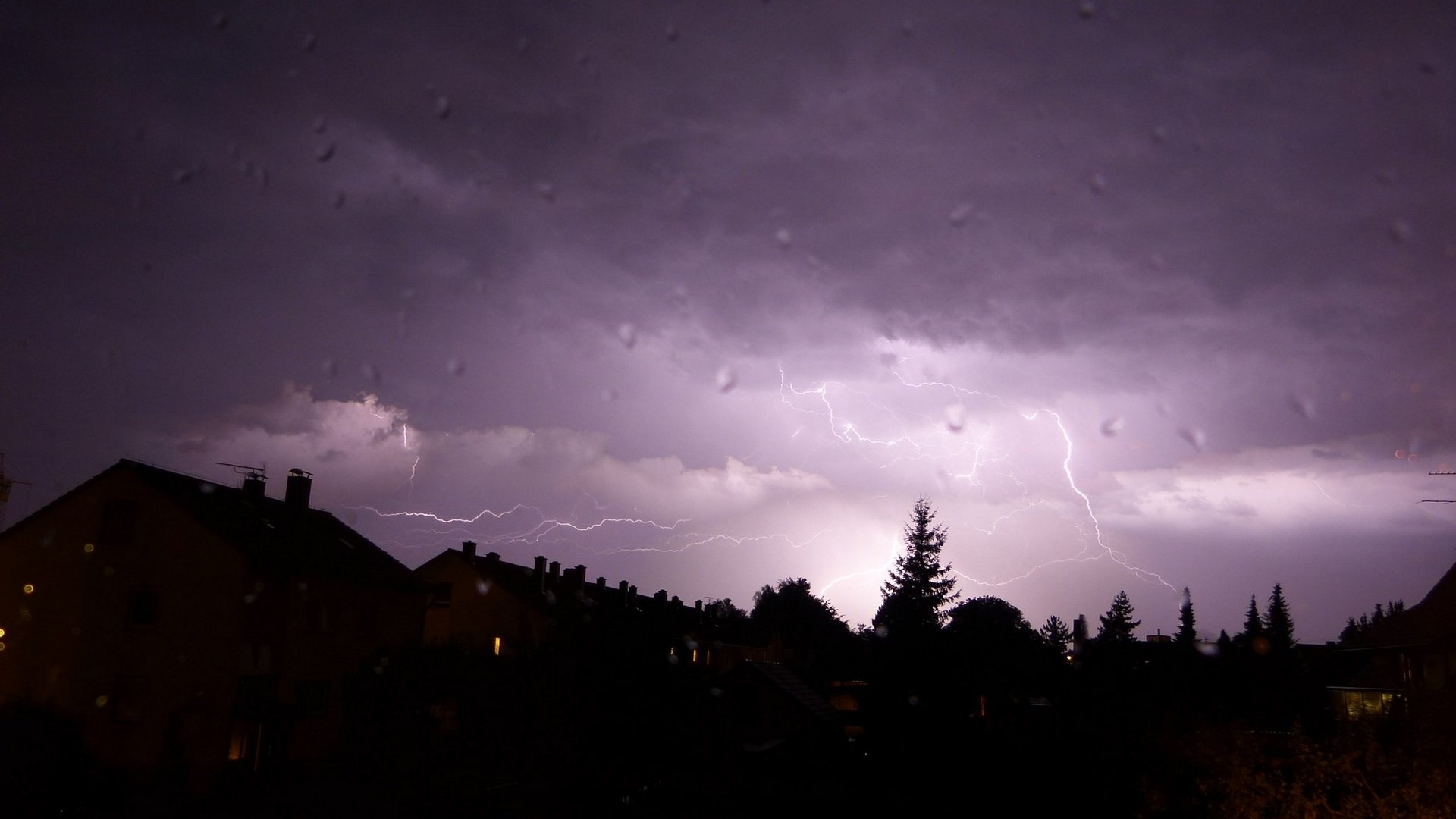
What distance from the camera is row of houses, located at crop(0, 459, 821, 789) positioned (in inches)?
962

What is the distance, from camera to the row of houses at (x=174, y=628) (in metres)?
24.4

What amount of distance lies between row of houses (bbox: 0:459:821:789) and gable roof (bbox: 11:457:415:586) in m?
0.09

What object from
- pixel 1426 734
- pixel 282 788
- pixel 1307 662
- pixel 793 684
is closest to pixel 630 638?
pixel 1426 734

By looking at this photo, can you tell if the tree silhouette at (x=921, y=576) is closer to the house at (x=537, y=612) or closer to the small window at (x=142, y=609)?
the house at (x=537, y=612)

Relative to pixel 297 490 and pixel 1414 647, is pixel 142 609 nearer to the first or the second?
pixel 297 490

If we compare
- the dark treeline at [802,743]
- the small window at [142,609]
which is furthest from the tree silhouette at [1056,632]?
the small window at [142,609]

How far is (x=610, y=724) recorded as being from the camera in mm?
13414

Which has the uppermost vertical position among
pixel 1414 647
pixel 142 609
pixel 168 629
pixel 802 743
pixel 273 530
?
pixel 273 530

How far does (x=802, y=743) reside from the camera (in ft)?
84.4

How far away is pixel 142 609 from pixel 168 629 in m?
1.20

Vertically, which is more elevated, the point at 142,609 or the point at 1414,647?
the point at 142,609

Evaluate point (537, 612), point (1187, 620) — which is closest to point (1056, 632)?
point (1187, 620)

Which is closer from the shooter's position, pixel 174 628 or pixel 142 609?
pixel 174 628

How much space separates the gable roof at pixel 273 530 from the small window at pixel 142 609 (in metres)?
2.68
